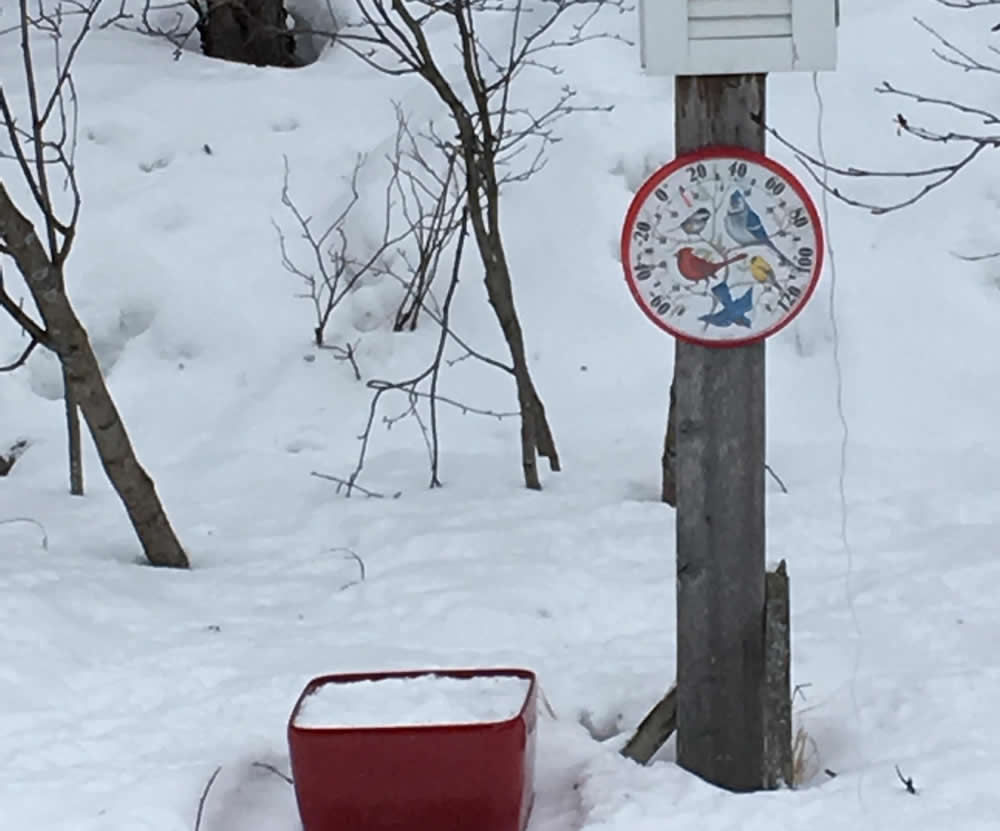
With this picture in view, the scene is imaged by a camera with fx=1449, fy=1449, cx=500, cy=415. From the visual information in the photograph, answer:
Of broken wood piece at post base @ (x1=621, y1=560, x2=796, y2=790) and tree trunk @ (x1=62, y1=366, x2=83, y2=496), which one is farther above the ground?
broken wood piece at post base @ (x1=621, y1=560, x2=796, y2=790)

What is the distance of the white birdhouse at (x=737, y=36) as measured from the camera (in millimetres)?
2809

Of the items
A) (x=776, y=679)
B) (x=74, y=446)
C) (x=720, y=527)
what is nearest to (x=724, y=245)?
(x=720, y=527)

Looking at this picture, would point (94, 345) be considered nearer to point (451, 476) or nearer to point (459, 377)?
point (459, 377)

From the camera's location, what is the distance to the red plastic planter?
9.01 feet

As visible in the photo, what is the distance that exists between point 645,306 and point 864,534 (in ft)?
7.23

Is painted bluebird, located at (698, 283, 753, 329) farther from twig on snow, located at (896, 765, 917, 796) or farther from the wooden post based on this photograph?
twig on snow, located at (896, 765, 917, 796)

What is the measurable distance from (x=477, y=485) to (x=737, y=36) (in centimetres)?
296

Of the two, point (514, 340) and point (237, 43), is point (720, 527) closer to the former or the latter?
point (514, 340)

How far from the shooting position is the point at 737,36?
282cm

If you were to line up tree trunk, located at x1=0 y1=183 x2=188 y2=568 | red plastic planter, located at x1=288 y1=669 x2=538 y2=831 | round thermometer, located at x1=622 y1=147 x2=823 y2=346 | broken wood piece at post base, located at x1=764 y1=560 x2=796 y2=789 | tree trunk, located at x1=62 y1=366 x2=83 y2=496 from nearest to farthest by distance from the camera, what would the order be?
red plastic planter, located at x1=288 y1=669 x2=538 y2=831
round thermometer, located at x1=622 y1=147 x2=823 y2=346
broken wood piece at post base, located at x1=764 y1=560 x2=796 y2=789
tree trunk, located at x1=0 y1=183 x2=188 y2=568
tree trunk, located at x1=62 y1=366 x2=83 y2=496

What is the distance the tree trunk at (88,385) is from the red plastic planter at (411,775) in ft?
6.57

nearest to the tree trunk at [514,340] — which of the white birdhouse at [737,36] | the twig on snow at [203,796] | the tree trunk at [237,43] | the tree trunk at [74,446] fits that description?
the tree trunk at [74,446]

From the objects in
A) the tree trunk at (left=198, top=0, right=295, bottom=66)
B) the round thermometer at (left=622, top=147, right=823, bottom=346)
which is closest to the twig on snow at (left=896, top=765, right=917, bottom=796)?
the round thermometer at (left=622, top=147, right=823, bottom=346)

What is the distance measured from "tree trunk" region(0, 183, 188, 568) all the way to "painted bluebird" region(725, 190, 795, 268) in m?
2.41
